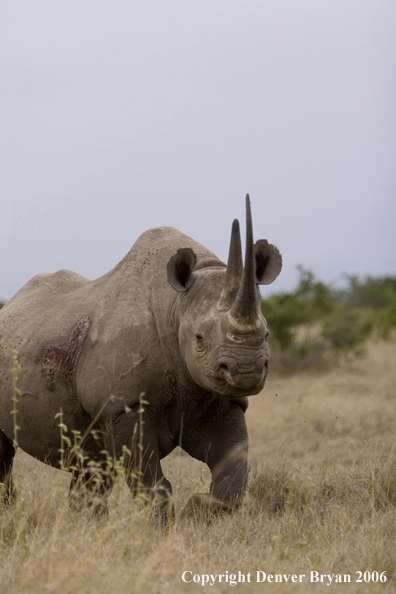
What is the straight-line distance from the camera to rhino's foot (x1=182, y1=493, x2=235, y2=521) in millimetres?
5305

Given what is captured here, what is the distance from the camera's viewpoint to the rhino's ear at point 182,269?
17.6 feet

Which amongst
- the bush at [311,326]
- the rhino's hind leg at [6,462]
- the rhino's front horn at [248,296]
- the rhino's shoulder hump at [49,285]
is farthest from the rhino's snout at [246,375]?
the bush at [311,326]

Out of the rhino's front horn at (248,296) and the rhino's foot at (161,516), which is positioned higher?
the rhino's front horn at (248,296)

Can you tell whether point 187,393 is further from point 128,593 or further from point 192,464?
point 192,464

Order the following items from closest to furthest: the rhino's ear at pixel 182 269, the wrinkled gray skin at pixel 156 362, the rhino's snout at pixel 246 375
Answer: the rhino's snout at pixel 246 375, the wrinkled gray skin at pixel 156 362, the rhino's ear at pixel 182 269

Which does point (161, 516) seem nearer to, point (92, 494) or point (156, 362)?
point (92, 494)

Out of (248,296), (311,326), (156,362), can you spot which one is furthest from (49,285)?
(311,326)

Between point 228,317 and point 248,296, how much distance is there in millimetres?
199

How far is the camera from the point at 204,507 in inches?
210

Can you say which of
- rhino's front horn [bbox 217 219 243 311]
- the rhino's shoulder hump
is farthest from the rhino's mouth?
the rhino's shoulder hump

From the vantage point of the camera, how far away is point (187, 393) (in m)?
5.52

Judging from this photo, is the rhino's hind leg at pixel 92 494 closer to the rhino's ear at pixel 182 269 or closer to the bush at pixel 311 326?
the rhino's ear at pixel 182 269

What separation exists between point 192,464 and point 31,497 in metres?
3.49

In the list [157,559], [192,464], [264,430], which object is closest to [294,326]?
[264,430]
